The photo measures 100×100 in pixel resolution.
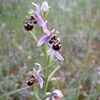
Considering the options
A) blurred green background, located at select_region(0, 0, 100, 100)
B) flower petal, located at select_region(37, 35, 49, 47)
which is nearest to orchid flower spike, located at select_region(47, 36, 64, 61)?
flower petal, located at select_region(37, 35, 49, 47)

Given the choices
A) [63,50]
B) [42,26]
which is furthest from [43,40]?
[63,50]

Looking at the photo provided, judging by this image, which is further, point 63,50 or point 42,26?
point 63,50

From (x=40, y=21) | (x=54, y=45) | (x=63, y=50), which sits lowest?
(x=63, y=50)

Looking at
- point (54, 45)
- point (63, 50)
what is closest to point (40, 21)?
point (54, 45)

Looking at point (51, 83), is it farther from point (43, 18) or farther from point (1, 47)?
point (43, 18)

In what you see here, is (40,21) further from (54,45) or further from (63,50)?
(63,50)

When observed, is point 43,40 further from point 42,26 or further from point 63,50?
point 63,50

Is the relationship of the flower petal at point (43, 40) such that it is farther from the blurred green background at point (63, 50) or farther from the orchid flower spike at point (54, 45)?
the blurred green background at point (63, 50)

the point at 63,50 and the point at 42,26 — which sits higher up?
the point at 42,26
